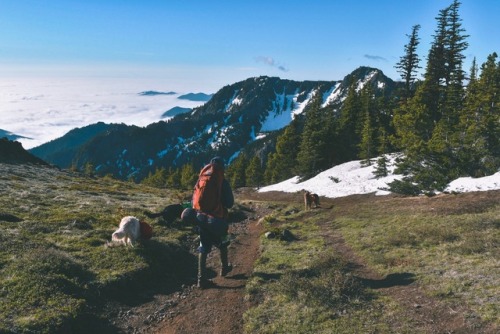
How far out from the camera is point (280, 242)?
16.3 metres

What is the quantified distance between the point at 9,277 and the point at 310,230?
45.4 ft

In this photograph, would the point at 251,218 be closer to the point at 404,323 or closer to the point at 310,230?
the point at 310,230

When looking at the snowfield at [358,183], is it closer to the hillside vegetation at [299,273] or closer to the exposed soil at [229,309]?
the hillside vegetation at [299,273]

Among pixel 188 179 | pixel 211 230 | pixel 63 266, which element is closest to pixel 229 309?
pixel 211 230

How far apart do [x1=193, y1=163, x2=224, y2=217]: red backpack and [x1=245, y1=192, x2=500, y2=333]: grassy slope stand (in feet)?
8.43

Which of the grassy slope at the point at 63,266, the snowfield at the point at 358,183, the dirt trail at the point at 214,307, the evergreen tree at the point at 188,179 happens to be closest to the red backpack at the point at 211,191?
the dirt trail at the point at 214,307

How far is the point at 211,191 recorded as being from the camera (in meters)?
10.4

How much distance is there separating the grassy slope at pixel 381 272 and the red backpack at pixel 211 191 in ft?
8.43

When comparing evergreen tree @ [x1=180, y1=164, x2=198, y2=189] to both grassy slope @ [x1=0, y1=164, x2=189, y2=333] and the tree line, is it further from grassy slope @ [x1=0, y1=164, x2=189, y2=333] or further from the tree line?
grassy slope @ [x1=0, y1=164, x2=189, y2=333]

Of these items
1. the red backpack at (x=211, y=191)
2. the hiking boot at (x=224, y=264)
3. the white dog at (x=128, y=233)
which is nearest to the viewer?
the red backpack at (x=211, y=191)

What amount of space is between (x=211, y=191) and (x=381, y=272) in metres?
5.66

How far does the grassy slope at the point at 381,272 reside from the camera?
791cm

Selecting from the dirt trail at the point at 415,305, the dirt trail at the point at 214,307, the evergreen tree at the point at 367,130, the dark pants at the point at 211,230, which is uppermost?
the evergreen tree at the point at 367,130

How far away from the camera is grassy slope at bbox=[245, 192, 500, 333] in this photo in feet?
25.9
